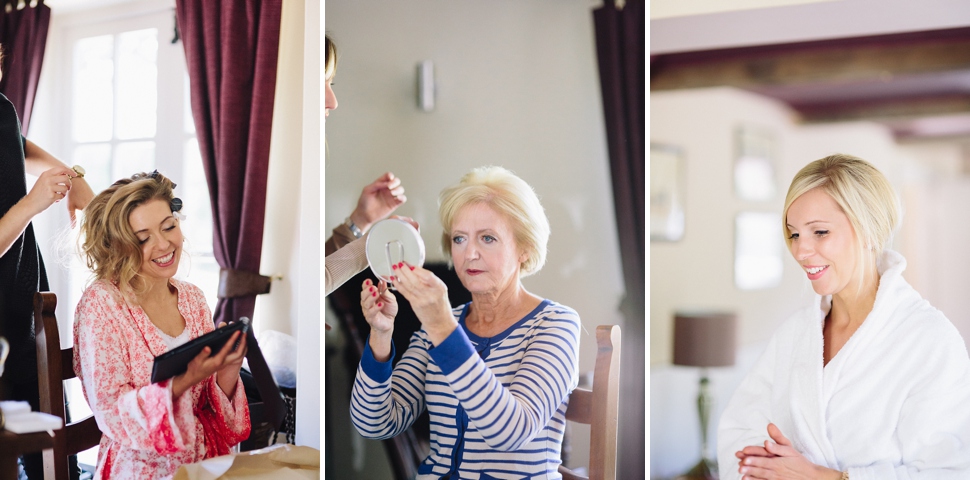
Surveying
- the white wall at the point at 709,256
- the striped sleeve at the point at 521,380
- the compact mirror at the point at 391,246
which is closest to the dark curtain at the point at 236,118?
the compact mirror at the point at 391,246

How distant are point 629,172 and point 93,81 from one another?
143cm

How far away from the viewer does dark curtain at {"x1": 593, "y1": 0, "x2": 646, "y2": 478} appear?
5.73 ft

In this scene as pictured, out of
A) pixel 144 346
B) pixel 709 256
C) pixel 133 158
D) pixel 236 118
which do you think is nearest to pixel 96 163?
pixel 133 158

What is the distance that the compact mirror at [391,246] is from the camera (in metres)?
1.70

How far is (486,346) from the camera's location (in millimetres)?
1665

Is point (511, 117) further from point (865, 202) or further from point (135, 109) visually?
point (135, 109)

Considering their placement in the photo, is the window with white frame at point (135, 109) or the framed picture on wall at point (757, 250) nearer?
the framed picture on wall at point (757, 250)

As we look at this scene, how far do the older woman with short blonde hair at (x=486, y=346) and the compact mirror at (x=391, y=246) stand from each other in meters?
0.03

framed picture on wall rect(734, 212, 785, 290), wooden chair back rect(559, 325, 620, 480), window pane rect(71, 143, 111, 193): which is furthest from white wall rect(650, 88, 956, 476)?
window pane rect(71, 143, 111, 193)

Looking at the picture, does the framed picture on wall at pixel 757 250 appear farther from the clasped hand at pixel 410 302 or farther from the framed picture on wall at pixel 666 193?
the clasped hand at pixel 410 302

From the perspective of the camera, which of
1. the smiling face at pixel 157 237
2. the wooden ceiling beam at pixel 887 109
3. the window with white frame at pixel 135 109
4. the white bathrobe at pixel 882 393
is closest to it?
the white bathrobe at pixel 882 393

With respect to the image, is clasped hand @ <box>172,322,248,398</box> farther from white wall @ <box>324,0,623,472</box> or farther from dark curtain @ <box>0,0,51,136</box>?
dark curtain @ <box>0,0,51,136</box>

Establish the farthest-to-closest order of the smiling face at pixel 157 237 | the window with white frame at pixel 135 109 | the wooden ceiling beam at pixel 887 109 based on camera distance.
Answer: the window with white frame at pixel 135 109
the smiling face at pixel 157 237
the wooden ceiling beam at pixel 887 109

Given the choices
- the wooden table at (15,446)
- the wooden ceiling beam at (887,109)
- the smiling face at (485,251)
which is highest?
the wooden ceiling beam at (887,109)
